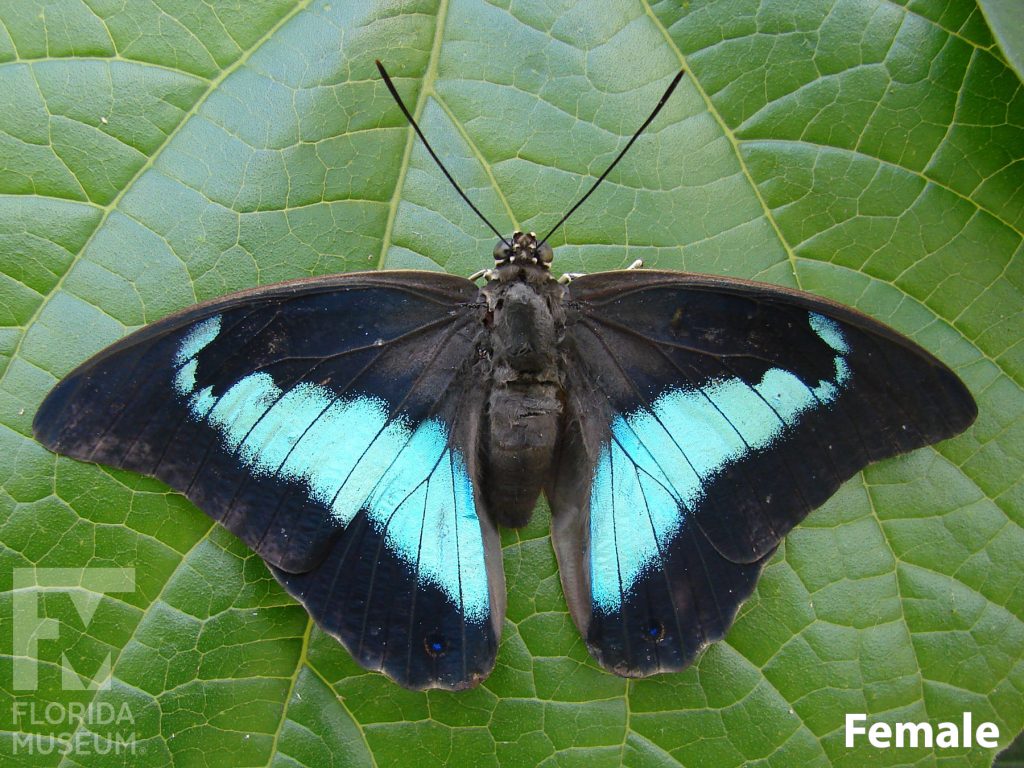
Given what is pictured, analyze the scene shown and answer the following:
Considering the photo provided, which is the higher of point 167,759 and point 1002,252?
point 1002,252

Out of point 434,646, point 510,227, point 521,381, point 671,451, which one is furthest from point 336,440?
point 671,451

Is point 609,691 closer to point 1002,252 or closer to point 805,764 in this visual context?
point 805,764

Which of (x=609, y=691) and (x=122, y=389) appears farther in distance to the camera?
(x=609, y=691)

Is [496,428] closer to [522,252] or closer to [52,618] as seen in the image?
[522,252]

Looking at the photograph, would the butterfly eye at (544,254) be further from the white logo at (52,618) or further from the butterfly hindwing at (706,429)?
the white logo at (52,618)

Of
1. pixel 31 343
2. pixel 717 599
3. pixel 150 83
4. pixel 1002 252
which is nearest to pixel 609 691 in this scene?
pixel 717 599

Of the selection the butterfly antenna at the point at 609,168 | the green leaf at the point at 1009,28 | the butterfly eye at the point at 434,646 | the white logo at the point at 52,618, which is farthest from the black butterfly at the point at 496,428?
the green leaf at the point at 1009,28
